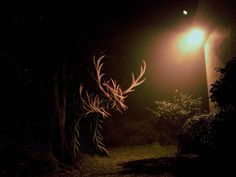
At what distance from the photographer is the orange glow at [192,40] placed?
1473 centimetres

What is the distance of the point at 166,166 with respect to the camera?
9758mm

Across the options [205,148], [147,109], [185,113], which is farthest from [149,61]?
[205,148]

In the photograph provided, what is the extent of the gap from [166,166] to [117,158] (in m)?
2.87

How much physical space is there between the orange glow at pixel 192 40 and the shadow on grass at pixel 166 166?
6.21m

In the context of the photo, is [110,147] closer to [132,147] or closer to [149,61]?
[132,147]

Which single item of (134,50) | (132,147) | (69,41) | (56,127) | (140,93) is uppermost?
(134,50)

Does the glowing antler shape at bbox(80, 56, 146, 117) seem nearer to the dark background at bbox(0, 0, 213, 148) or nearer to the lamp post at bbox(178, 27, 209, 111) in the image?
the dark background at bbox(0, 0, 213, 148)

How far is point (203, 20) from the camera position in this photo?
1341cm

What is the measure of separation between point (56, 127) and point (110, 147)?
442cm

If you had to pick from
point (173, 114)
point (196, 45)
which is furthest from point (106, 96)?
point (196, 45)

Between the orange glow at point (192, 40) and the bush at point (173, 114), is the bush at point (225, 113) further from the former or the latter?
the orange glow at point (192, 40)

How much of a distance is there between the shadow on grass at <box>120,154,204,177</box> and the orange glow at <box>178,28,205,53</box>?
20.4 ft

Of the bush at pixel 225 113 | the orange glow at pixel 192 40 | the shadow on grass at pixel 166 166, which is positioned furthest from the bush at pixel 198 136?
the orange glow at pixel 192 40

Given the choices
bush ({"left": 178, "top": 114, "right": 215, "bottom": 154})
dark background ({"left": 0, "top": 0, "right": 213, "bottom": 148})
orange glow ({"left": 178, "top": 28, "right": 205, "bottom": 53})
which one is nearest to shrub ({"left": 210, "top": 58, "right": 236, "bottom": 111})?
bush ({"left": 178, "top": 114, "right": 215, "bottom": 154})
